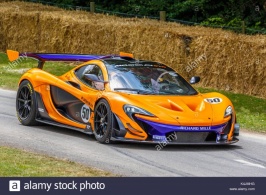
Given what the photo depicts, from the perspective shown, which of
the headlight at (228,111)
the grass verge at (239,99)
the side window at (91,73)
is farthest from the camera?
the grass verge at (239,99)

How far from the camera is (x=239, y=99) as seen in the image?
24203mm

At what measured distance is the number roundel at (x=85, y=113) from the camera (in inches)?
625

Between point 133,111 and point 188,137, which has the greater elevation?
point 133,111

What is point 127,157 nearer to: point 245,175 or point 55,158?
point 55,158

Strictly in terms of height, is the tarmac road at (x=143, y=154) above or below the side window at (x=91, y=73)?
below

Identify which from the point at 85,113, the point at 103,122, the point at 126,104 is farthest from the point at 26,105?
the point at 126,104

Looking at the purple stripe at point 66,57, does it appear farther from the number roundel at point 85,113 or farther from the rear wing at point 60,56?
the number roundel at point 85,113

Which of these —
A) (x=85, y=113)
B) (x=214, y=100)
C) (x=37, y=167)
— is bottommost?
(x=37, y=167)

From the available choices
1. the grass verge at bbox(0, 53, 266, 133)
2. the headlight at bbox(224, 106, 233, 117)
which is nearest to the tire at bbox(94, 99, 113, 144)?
the headlight at bbox(224, 106, 233, 117)

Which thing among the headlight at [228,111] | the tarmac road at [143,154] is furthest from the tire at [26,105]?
the headlight at [228,111]

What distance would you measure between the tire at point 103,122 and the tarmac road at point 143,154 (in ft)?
0.44

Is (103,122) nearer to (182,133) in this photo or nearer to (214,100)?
(182,133)

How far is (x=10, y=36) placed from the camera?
34.8m

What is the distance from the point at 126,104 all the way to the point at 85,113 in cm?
121
